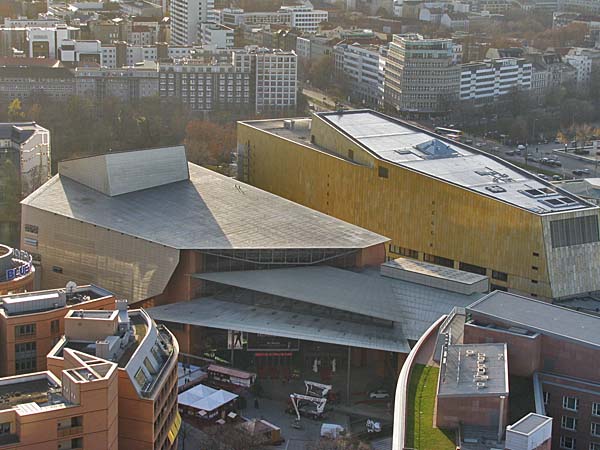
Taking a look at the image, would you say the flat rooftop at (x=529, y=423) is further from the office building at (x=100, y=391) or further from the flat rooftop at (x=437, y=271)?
the flat rooftop at (x=437, y=271)

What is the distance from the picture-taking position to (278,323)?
3591 centimetres

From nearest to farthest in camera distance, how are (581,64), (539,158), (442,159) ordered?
(442,159)
(539,158)
(581,64)

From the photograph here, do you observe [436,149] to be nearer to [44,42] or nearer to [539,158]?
[539,158]

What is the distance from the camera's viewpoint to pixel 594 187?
49.0 m

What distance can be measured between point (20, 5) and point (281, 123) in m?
57.2

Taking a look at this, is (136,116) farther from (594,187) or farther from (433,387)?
(433,387)

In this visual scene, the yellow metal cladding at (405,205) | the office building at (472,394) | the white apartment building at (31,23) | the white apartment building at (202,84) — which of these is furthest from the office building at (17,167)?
the white apartment building at (31,23)

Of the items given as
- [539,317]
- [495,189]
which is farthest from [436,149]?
[539,317]

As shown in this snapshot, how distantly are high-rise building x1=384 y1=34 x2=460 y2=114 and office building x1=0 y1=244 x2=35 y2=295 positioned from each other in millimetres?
48422

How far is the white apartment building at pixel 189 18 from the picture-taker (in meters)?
96.1

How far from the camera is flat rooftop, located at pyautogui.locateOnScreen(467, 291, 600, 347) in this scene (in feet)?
84.3

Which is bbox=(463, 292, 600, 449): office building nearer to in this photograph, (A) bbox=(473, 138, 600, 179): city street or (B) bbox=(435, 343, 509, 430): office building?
(B) bbox=(435, 343, 509, 430): office building

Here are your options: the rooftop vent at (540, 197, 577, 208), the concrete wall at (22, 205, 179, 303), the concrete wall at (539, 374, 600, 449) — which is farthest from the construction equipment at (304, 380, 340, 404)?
the rooftop vent at (540, 197, 577, 208)

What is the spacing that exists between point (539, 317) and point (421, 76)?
5396cm
